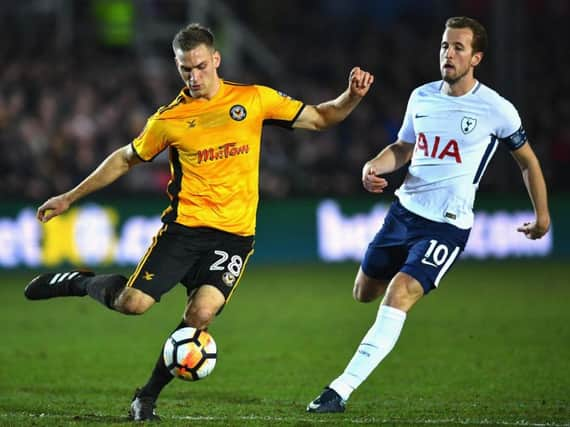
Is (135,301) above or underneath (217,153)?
underneath

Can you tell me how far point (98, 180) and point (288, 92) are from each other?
13690 millimetres

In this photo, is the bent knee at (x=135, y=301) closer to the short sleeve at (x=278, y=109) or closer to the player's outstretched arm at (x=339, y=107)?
the short sleeve at (x=278, y=109)

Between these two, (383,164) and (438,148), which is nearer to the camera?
(438,148)

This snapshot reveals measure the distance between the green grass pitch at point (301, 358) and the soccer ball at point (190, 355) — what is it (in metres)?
0.35

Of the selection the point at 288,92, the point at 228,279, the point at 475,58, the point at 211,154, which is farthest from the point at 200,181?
the point at 288,92

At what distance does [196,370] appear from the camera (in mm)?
6980

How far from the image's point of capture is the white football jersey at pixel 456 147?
7.65 meters

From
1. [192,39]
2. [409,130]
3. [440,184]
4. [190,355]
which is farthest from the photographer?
[409,130]

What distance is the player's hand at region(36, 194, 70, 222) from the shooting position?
25.3 feet

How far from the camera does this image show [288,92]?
2120 cm

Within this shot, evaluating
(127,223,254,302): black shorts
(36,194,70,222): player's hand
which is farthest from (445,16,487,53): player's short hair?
(36,194,70,222): player's hand

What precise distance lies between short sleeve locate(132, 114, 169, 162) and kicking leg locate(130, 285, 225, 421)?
100 centimetres

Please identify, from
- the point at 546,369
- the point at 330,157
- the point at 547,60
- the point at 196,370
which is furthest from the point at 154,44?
the point at 196,370

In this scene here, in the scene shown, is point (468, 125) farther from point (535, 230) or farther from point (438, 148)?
point (535, 230)
